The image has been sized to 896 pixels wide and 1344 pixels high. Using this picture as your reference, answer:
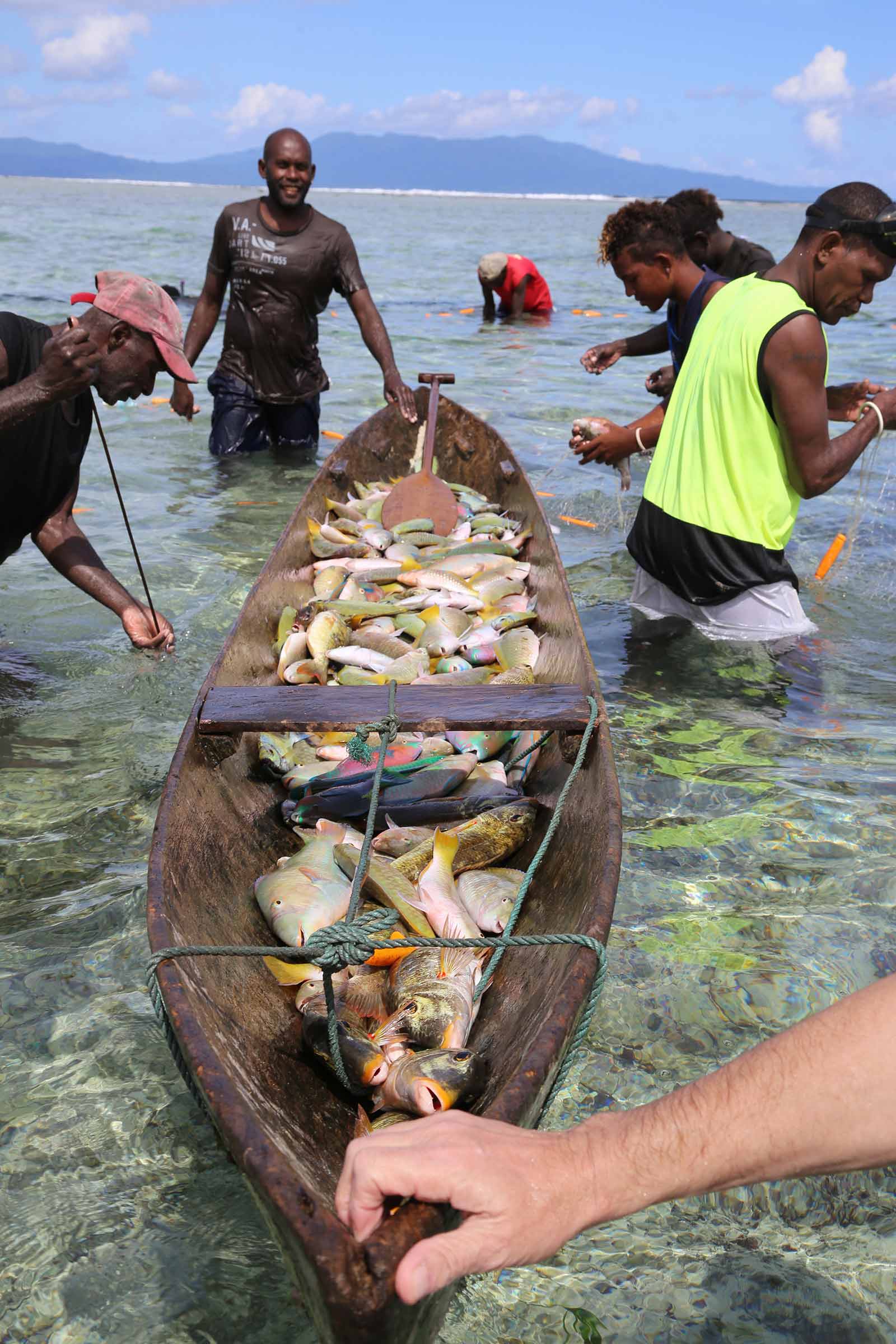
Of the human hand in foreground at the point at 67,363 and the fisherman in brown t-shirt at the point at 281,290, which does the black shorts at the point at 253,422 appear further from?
the human hand in foreground at the point at 67,363

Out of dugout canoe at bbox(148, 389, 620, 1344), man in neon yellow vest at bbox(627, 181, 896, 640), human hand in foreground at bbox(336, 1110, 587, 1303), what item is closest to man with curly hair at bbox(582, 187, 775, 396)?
man in neon yellow vest at bbox(627, 181, 896, 640)

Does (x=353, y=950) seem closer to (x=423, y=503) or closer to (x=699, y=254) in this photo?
(x=423, y=503)

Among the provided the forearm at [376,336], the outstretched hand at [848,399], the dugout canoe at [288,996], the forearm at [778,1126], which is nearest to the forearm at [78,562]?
the dugout canoe at [288,996]

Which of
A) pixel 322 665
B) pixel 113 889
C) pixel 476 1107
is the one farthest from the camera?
pixel 322 665

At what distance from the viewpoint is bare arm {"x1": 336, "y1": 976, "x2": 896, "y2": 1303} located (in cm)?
134

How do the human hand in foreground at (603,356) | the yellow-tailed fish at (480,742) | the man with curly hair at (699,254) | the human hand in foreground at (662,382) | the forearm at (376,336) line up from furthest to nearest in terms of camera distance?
the forearm at (376,336), the human hand in foreground at (662,382), the human hand in foreground at (603,356), the man with curly hair at (699,254), the yellow-tailed fish at (480,742)

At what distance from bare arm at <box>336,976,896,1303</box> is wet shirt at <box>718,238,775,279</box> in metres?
6.35

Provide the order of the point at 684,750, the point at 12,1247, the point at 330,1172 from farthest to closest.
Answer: the point at 684,750 → the point at 12,1247 → the point at 330,1172

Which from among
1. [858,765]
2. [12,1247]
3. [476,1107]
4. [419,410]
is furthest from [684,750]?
[419,410]

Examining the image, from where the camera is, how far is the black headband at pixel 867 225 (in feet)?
13.9

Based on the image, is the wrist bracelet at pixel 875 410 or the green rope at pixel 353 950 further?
the wrist bracelet at pixel 875 410

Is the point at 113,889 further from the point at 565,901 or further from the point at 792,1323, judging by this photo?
the point at 792,1323

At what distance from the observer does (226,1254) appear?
2537 millimetres

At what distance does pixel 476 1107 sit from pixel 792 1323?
0.92 m
